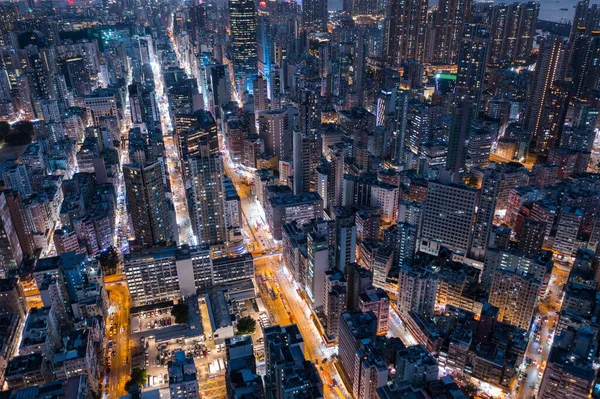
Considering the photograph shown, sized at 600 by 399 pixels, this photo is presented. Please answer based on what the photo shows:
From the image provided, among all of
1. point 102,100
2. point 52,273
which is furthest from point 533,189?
point 102,100

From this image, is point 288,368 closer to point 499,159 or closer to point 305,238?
point 305,238

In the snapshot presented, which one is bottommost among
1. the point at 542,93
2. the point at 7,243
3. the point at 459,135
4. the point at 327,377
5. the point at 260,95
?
the point at 327,377

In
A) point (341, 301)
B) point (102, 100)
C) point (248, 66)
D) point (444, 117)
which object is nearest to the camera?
point (341, 301)

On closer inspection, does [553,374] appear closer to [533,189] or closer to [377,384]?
[377,384]

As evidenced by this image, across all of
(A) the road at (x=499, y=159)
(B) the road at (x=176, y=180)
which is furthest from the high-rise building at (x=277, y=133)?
(A) the road at (x=499, y=159)

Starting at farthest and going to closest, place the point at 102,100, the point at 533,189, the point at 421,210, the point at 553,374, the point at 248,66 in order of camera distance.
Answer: the point at 248,66, the point at 102,100, the point at 533,189, the point at 421,210, the point at 553,374

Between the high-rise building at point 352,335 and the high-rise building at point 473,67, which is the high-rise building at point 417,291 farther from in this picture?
the high-rise building at point 473,67

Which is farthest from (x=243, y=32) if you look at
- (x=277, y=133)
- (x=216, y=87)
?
(x=277, y=133)

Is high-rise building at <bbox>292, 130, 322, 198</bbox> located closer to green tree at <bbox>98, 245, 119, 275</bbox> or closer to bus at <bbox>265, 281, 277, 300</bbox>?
bus at <bbox>265, 281, 277, 300</bbox>
